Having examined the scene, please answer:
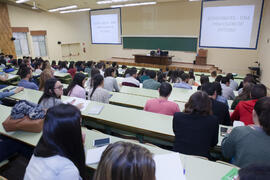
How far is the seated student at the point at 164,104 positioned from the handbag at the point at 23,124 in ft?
5.08

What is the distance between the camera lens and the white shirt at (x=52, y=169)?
1.21 meters

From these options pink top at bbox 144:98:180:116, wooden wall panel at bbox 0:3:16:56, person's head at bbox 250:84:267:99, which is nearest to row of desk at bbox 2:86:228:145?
pink top at bbox 144:98:180:116

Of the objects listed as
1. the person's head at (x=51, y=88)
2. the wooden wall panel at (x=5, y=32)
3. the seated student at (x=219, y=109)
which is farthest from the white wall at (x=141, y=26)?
the person's head at (x=51, y=88)

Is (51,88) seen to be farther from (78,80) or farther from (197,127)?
(197,127)

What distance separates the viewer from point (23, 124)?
2.09 meters

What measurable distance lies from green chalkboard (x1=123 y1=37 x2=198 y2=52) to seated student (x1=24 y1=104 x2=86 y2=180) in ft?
32.2

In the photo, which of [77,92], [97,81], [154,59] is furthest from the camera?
[154,59]

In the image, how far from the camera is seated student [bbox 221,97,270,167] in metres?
1.47

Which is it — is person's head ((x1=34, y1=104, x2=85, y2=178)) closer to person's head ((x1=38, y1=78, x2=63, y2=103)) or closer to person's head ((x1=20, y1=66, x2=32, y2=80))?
person's head ((x1=38, y1=78, x2=63, y2=103))

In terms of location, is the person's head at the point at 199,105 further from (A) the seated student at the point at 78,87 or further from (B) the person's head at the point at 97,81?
(A) the seated student at the point at 78,87

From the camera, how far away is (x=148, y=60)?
10359 mm

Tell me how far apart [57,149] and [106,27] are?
12.2 metres

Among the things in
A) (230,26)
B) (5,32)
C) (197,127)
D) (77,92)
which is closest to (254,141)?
(197,127)

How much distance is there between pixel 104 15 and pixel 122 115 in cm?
1107
